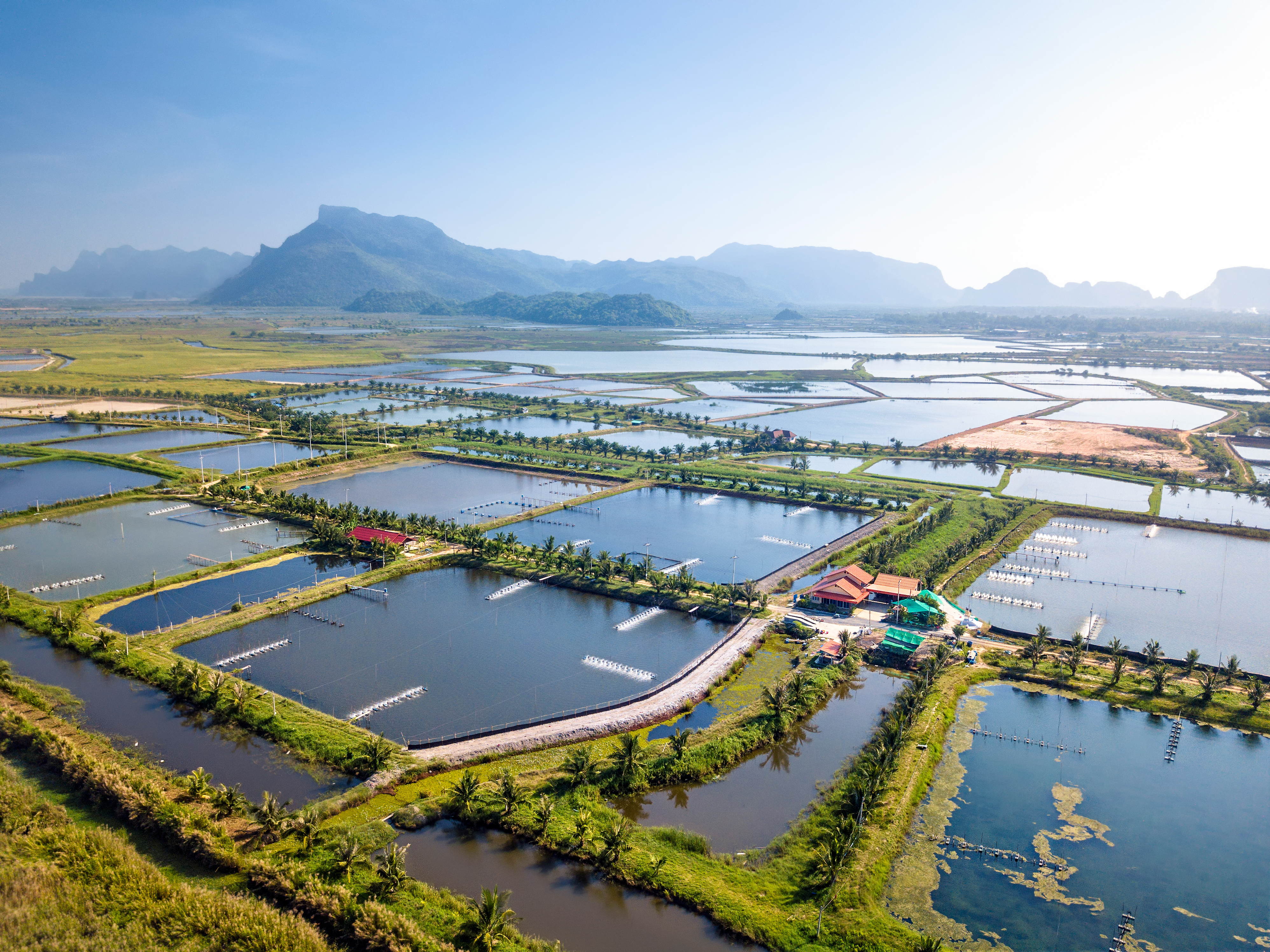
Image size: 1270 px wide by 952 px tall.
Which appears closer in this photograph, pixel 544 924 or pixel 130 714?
pixel 544 924

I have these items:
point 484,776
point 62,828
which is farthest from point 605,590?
point 62,828

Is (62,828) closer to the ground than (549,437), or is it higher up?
closer to the ground

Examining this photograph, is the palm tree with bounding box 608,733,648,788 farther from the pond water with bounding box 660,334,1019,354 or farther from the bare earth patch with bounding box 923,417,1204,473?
the pond water with bounding box 660,334,1019,354

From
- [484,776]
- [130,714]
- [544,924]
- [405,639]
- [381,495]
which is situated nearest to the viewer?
[544,924]

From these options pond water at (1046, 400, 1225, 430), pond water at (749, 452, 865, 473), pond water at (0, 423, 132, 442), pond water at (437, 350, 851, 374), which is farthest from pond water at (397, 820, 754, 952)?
pond water at (437, 350, 851, 374)

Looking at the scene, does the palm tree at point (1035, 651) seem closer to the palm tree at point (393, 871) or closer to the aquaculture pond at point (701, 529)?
the aquaculture pond at point (701, 529)

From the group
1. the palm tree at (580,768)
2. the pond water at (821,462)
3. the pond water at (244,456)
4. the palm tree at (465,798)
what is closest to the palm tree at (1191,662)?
the palm tree at (580,768)

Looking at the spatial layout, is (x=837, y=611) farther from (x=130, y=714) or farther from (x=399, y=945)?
(x=130, y=714)
